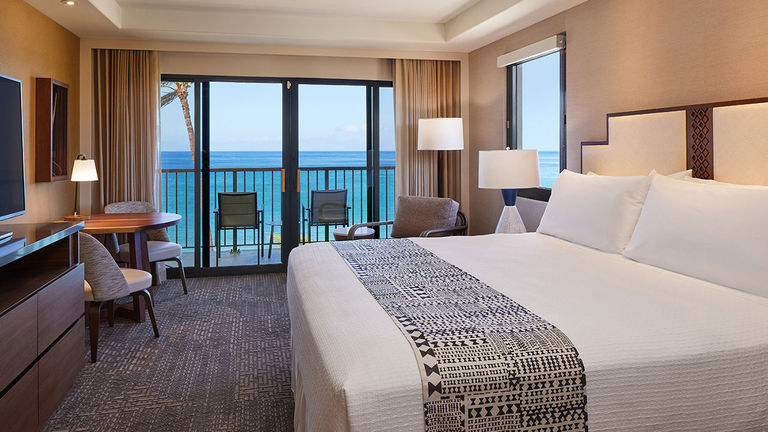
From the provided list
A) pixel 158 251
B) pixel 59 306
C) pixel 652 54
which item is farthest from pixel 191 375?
pixel 652 54

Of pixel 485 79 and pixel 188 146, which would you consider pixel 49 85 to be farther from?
pixel 485 79

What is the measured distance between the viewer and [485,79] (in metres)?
5.50

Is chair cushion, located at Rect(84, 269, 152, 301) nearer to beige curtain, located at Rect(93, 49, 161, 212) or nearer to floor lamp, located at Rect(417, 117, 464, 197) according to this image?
beige curtain, located at Rect(93, 49, 161, 212)

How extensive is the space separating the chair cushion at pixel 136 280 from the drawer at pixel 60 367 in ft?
1.64

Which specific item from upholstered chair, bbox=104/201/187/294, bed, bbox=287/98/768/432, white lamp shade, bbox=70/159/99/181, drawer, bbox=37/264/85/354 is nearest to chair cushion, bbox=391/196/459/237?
upholstered chair, bbox=104/201/187/294

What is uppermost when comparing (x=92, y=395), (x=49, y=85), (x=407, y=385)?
(x=49, y=85)

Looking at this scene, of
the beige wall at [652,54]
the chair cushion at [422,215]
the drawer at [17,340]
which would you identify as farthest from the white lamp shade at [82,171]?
the beige wall at [652,54]

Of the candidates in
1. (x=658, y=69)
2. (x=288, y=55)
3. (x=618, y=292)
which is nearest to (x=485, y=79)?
(x=288, y=55)

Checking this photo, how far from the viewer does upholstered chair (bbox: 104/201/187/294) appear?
4621 mm

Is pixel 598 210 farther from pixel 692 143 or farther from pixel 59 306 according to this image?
pixel 59 306

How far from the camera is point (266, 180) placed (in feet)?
19.3

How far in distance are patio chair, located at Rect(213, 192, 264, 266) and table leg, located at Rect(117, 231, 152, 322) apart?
1.41m

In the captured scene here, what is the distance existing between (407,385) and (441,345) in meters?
0.18

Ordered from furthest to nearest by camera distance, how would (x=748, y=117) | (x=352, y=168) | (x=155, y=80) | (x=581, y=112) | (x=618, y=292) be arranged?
(x=352, y=168)
(x=155, y=80)
(x=581, y=112)
(x=748, y=117)
(x=618, y=292)
